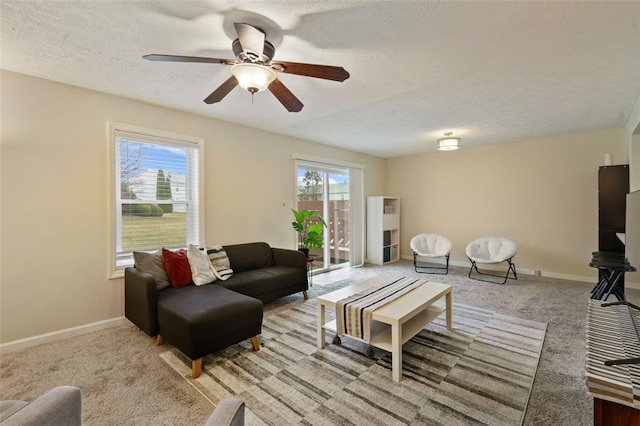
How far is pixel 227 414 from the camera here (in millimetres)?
887

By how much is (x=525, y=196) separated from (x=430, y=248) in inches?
74.6

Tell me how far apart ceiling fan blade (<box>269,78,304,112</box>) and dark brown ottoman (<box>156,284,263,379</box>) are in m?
1.71

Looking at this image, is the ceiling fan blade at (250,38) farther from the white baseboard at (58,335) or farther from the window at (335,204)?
the window at (335,204)

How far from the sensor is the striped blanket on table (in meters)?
2.23

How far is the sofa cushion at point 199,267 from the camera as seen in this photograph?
2992 millimetres

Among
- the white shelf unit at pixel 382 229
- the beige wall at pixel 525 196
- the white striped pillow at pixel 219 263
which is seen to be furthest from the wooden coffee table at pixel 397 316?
the beige wall at pixel 525 196

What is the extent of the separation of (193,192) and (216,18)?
7.58ft

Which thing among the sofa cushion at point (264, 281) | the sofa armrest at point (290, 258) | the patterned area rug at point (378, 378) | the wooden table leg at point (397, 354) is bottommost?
the patterned area rug at point (378, 378)

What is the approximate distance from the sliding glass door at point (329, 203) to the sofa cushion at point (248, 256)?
52.1 inches

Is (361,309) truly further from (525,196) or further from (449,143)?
(525,196)

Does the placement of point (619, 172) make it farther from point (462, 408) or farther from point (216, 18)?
point (216, 18)

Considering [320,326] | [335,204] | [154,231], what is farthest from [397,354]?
[335,204]

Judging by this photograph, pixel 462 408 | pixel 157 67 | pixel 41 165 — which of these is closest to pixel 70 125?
pixel 41 165

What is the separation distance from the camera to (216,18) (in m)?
1.81
